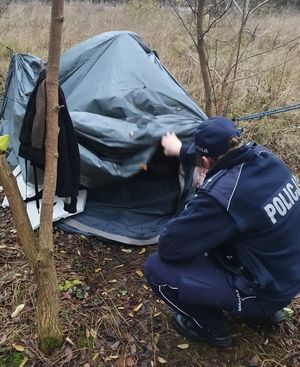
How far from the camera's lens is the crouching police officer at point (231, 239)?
174cm

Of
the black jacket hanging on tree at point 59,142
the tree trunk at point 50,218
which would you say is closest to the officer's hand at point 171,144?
the black jacket hanging on tree at point 59,142

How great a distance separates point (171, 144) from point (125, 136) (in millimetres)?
305

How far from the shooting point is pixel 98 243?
114 inches

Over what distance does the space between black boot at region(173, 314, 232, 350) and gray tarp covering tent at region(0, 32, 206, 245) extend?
799 millimetres

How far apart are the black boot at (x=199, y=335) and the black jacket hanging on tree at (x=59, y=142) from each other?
1.04 meters

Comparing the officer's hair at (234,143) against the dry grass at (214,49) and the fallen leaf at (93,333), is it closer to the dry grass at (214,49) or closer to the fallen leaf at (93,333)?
the fallen leaf at (93,333)

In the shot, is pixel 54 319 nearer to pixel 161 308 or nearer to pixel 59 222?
pixel 161 308

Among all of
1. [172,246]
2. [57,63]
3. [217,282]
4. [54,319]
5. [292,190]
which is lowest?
[54,319]

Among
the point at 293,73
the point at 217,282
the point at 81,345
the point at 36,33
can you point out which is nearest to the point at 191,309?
the point at 217,282

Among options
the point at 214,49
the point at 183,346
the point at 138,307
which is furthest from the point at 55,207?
the point at 214,49

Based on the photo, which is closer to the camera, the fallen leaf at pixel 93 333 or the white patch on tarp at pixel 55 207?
the fallen leaf at pixel 93 333

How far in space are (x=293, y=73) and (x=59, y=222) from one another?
185 inches

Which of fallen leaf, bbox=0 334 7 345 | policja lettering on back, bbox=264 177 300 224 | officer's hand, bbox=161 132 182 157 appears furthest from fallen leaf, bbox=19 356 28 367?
officer's hand, bbox=161 132 182 157

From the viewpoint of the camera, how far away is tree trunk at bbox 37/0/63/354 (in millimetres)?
1567
